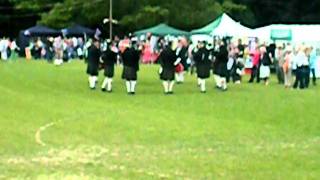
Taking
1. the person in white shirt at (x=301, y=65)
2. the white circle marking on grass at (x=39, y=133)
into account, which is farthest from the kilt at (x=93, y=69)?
the white circle marking on grass at (x=39, y=133)

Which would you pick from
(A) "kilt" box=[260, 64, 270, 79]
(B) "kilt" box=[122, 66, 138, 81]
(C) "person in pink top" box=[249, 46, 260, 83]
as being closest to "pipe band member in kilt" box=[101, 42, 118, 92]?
(B) "kilt" box=[122, 66, 138, 81]

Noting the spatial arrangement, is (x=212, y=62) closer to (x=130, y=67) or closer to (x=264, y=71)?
(x=264, y=71)

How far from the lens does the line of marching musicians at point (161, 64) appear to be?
32625mm

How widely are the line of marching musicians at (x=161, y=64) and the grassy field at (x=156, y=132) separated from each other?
521mm

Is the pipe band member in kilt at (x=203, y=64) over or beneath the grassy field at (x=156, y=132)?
over

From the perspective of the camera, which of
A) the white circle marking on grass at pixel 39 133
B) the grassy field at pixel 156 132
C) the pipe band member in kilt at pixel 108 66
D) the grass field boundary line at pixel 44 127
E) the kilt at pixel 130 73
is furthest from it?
the pipe band member in kilt at pixel 108 66

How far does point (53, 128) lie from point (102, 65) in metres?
13.4

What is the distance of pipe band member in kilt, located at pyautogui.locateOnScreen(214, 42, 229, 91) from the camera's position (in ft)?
114

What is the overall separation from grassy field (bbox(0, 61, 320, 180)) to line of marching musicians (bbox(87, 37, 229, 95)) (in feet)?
1.71

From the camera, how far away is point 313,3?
82812 mm

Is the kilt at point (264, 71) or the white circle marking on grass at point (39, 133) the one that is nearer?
the white circle marking on grass at point (39, 133)

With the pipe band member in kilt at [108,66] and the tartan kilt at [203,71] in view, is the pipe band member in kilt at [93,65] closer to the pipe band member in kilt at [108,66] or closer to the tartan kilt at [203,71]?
the pipe band member in kilt at [108,66]

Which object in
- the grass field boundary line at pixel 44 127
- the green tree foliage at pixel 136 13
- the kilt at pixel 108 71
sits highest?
the green tree foliage at pixel 136 13

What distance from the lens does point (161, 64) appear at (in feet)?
110
